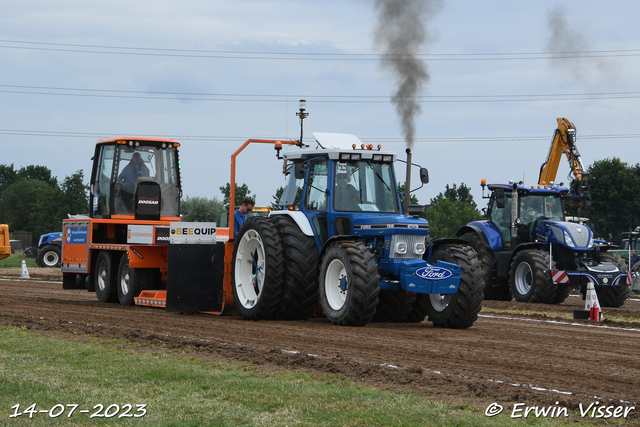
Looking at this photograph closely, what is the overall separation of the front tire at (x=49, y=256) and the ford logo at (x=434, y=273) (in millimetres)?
28834

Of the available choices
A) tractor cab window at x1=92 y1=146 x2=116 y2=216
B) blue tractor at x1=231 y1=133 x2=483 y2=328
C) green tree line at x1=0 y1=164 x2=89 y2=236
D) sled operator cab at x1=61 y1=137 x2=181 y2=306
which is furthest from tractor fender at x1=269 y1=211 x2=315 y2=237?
green tree line at x1=0 y1=164 x2=89 y2=236

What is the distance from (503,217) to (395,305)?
795 centimetres

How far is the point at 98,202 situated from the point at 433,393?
446 inches

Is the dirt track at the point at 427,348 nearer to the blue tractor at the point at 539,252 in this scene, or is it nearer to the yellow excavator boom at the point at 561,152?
the blue tractor at the point at 539,252

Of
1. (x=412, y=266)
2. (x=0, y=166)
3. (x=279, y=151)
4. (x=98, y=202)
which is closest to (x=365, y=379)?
(x=412, y=266)

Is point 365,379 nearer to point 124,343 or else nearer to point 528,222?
point 124,343

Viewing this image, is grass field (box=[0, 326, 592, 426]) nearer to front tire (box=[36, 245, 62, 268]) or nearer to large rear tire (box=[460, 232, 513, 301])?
large rear tire (box=[460, 232, 513, 301])

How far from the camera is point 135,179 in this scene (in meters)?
16.3

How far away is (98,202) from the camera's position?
53.5 feet

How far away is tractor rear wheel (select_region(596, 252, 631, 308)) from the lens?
17547 mm

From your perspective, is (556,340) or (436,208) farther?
(436,208)

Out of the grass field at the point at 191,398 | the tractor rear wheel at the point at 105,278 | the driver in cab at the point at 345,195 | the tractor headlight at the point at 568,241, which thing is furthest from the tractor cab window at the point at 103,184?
the tractor headlight at the point at 568,241

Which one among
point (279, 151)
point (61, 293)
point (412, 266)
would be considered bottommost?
point (61, 293)

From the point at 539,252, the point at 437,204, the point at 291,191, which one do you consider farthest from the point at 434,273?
the point at 437,204
